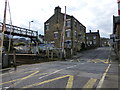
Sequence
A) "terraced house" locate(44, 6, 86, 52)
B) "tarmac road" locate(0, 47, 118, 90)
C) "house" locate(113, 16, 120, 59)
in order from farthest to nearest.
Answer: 1. "terraced house" locate(44, 6, 86, 52)
2. "tarmac road" locate(0, 47, 118, 90)
3. "house" locate(113, 16, 120, 59)

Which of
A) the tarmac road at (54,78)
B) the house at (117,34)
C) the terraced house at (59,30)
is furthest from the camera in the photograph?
the terraced house at (59,30)

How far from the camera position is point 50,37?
39031 mm

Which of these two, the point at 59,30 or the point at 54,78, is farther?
the point at 59,30

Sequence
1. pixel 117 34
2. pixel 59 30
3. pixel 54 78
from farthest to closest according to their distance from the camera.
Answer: pixel 59 30 → pixel 117 34 → pixel 54 78

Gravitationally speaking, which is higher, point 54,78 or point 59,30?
point 59,30

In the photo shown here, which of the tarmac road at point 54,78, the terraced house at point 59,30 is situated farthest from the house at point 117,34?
the terraced house at point 59,30

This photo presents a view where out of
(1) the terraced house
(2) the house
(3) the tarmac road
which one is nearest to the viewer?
(2) the house

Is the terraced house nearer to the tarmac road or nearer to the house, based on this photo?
the house

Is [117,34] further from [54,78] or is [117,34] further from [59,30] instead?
[54,78]

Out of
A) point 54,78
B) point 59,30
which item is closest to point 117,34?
point 59,30

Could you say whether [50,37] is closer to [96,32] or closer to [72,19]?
[72,19]

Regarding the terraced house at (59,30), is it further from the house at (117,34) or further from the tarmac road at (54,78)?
the tarmac road at (54,78)

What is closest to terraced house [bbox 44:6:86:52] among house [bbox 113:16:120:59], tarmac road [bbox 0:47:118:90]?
house [bbox 113:16:120:59]

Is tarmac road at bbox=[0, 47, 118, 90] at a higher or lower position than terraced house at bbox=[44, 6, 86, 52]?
lower
